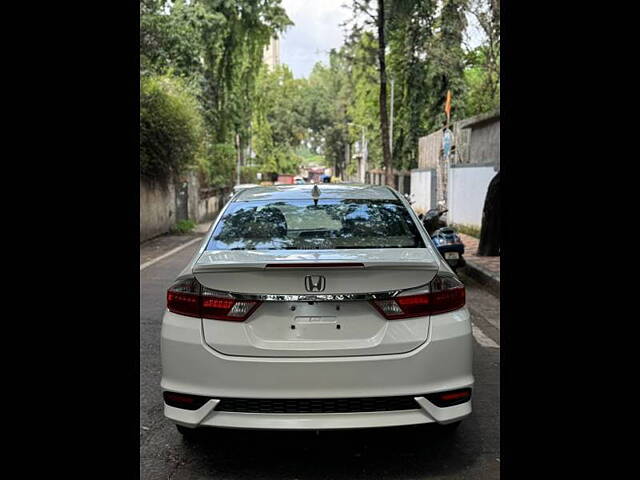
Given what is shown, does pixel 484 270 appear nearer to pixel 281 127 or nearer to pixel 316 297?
pixel 316 297

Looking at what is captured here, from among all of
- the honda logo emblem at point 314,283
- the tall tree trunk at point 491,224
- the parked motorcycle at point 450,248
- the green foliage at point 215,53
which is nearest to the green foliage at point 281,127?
the green foliage at point 215,53

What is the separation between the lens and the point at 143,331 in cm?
682

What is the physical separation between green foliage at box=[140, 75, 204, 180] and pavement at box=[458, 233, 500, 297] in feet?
27.4

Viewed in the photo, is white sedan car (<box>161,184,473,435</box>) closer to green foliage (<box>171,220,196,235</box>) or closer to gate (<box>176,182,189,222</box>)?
green foliage (<box>171,220,196,235</box>)

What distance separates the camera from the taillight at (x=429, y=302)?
10.7ft

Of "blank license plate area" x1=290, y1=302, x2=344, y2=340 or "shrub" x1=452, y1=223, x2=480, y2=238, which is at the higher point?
"blank license plate area" x1=290, y1=302, x2=344, y2=340

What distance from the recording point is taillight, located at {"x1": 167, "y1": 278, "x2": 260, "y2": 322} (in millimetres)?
3242

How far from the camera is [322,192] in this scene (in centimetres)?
447

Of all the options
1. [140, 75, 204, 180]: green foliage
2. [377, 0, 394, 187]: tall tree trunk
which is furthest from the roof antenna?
[377, 0, 394, 187]: tall tree trunk

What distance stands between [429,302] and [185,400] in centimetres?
136

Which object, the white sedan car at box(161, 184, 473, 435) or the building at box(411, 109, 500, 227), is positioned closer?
the white sedan car at box(161, 184, 473, 435)
